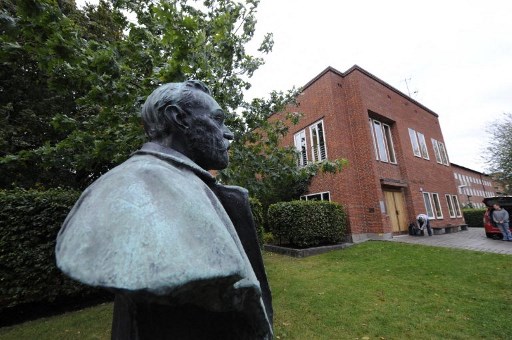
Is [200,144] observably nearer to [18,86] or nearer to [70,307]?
[70,307]

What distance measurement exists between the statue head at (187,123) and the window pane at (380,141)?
1580 cm

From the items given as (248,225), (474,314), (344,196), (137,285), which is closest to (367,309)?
(474,314)

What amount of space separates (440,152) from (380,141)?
9.10 metres

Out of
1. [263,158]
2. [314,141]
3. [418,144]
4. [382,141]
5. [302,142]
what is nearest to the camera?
[263,158]

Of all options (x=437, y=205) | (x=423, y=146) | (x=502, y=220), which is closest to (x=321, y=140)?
(x=502, y=220)

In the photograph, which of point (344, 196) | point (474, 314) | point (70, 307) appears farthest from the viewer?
point (344, 196)

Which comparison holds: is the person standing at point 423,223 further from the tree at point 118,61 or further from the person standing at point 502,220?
the tree at point 118,61

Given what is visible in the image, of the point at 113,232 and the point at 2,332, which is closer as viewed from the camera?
the point at 113,232

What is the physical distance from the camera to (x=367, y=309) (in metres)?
5.18

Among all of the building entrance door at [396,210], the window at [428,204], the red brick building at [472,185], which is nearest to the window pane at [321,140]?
the building entrance door at [396,210]

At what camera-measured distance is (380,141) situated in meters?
16.3

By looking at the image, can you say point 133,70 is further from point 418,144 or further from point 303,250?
point 418,144

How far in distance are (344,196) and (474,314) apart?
29.8ft

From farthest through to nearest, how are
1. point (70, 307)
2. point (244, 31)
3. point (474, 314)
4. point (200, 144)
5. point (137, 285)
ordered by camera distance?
point (70, 307) < point (244, 31) < point (474, 314) < point (200, 144) < point (137, 285)
